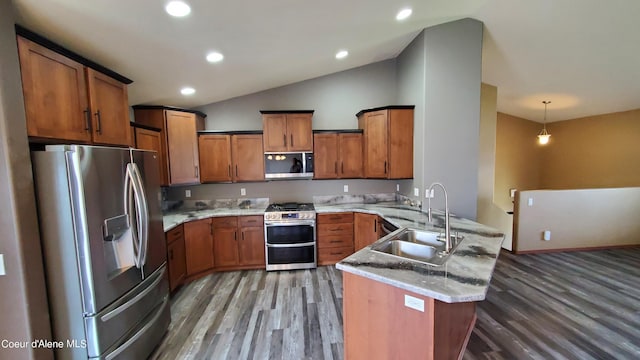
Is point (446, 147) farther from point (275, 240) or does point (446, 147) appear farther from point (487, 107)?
point (275, 240)

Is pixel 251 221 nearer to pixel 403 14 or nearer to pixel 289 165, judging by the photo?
pixel 289 165

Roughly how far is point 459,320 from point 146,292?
2.64m

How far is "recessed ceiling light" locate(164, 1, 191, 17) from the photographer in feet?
5.66

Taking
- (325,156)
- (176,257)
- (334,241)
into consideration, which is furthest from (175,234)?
(325,156)

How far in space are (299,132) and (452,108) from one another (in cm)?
224

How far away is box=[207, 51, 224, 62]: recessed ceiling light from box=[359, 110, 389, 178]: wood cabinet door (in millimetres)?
2317

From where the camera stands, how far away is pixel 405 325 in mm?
1534

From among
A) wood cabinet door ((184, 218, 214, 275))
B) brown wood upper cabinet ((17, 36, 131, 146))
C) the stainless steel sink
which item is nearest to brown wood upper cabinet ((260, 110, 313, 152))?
wood cabinet door ((184, 218, 214, 275))

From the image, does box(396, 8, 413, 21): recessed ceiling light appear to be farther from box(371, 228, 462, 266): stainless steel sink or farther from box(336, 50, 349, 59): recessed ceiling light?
box(371, 228, 462, 266): stainless steel sink

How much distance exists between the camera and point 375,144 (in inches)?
157

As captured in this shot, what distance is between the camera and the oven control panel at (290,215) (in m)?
3.78

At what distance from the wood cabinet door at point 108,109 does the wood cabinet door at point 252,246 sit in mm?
2037

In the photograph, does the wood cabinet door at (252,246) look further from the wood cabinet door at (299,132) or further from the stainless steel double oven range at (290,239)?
the wood cabinet door at (299,132)

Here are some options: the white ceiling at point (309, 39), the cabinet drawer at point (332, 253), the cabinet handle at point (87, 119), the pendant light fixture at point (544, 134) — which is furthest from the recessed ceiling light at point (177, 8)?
the pendant light fixture at point (544, 134)
